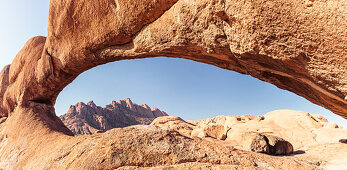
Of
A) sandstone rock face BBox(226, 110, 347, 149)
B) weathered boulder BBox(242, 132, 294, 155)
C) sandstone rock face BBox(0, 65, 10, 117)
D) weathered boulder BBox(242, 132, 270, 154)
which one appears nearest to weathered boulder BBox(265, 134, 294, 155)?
weathered boulder BBox(242, 132, 294, 155)

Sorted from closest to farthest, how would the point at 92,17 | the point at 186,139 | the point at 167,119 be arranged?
the point at 186,139 < the point at 92,17 < the point at 167,119

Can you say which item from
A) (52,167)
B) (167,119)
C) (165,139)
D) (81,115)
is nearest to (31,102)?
(52,167)

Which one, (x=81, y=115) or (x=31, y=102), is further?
(x=81, y=115)

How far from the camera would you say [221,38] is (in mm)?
3049

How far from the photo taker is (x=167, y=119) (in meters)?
29.2

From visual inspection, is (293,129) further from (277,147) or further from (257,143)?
(257,143)

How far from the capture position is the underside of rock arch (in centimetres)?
203

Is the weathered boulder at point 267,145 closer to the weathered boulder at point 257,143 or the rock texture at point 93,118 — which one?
the weathered boulder at point 257,143

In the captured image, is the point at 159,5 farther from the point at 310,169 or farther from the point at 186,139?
the point at 310,169

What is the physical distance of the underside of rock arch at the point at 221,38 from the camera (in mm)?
2030

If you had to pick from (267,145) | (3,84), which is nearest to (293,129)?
(267,145)

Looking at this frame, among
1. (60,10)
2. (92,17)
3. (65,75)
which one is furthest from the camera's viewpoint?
(65,75)

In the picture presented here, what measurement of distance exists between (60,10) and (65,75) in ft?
11.3

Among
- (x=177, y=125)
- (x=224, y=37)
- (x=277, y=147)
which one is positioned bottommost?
(x=277, y=147)
